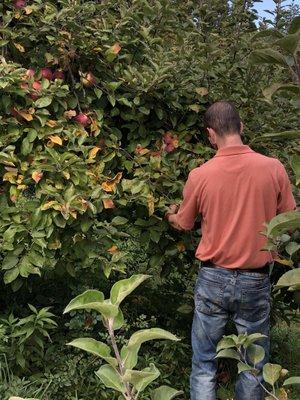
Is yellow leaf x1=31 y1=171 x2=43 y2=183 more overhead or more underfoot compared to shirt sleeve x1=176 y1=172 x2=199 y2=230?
more overhead

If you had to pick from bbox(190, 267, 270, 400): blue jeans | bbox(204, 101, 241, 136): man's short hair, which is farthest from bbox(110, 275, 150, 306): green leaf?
bbox(204, 101, 241, 136): man's short hair

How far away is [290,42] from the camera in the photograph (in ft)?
4.66

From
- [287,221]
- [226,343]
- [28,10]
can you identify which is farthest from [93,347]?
[28,10]

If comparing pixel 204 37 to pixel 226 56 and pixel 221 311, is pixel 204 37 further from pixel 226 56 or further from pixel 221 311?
pixel 221 311

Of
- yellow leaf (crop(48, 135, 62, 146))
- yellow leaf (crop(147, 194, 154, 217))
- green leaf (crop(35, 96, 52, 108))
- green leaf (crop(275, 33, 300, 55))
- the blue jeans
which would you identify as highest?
green leaf (crop(275, 33, 300, 55))

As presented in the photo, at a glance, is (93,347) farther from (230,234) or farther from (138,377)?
(230,234)

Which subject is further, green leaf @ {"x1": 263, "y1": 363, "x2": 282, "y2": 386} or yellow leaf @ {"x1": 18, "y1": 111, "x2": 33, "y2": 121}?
yellow leaf @ {"x1": 18, "y1": 111, "x2": 33, "y2": 121}

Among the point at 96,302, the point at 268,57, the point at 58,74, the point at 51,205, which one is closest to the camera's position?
the point at 96,302

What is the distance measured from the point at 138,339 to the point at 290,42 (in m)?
0.74

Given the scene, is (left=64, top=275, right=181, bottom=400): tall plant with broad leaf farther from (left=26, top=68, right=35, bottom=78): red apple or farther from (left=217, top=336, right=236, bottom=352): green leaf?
(left=26, top=68, right=35, bottom=78): red apple

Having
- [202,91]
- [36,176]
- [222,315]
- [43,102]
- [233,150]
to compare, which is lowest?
[222,315]

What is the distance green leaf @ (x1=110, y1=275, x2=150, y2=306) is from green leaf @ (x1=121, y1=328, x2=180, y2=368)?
0.08 metres

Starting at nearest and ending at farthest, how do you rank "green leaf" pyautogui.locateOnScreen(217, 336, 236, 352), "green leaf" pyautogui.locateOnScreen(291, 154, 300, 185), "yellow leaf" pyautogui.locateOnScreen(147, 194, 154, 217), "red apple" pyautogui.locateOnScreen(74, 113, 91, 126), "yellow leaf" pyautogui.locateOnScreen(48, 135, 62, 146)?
1. "green leaf" pyautogui.locateOnScreen(291, 154, 300, 185)
2. "green leaf" pyautogui.locateOnScreen(217, 336, 236, 352)
3. "yellow leaf" pyautogui.locateOnScreen(48, 135, 62, 146)
4. "yellow leaf" pyautogui.locateOnScreen(147, 194, 154, 217)
5. "red apple" pyautogui.locateOnScreen(74, 113, 91, 126)

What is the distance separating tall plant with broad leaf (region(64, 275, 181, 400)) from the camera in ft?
4.03
